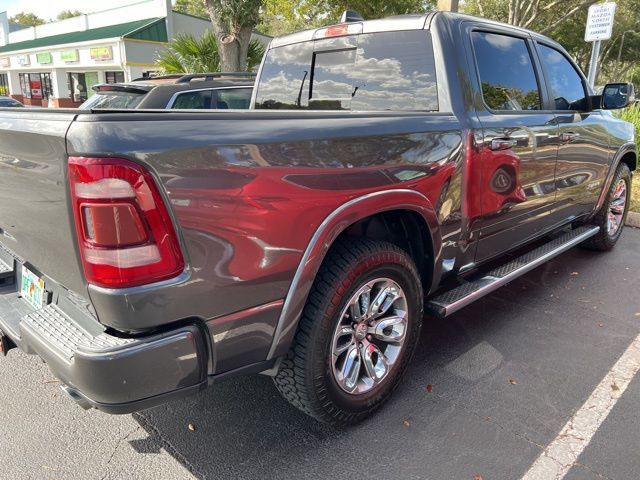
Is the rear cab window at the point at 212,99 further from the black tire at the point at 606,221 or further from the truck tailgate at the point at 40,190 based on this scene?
the black tire at the point at 606,221

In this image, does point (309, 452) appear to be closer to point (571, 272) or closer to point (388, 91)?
point (388, 91)

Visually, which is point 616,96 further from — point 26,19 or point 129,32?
point 26,19

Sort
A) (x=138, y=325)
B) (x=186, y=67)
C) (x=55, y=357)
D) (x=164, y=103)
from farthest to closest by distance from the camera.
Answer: (x=186, y=67) → (x=164, y=103) → (x=55, y=357) → (x=138, y=325)

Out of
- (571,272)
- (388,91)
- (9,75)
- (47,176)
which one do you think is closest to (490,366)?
(388,91)

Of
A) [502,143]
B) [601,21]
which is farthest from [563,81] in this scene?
[601,21]

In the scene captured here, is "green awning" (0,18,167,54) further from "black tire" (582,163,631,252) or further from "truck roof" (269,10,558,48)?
"truck roof" (269,10,558,48)

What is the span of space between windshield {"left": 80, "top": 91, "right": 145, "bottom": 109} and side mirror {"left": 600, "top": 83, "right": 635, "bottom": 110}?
4810 millimetres

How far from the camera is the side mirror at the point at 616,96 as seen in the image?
429 cm

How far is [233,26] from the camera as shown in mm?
11406

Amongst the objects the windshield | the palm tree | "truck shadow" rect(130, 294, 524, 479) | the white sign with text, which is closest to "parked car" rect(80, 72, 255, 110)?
the windshield

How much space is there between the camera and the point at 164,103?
230 inches

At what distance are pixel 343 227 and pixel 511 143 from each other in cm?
152

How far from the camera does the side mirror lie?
14.1 ft

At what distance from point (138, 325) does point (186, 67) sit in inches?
458
